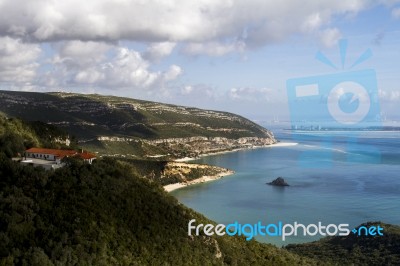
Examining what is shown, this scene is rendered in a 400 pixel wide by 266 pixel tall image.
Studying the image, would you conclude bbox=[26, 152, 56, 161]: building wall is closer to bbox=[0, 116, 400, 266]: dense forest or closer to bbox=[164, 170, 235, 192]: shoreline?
bbox=[0, 116, 400, 266]: dense forest

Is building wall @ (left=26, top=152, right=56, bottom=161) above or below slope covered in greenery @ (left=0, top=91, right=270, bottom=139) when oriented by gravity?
below

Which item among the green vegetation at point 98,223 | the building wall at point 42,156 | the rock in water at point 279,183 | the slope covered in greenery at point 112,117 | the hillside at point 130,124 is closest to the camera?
the green vegetation at point 98,223
